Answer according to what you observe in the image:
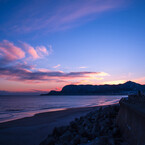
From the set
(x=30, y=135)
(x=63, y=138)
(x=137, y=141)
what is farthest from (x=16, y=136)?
(x=137, y=141)

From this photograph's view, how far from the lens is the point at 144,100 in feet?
20.0

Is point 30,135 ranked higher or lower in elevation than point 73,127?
lower

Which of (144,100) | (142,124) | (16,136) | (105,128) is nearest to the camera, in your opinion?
(142,124)

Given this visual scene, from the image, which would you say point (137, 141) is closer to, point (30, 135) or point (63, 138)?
point (63, 138)

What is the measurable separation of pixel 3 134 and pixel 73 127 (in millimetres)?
4443

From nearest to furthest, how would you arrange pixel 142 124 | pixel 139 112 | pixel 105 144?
pixel 142 124
pixel 139 112
pixel 105 144

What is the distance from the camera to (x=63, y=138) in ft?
16.8

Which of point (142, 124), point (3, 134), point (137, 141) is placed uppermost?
point (142, 124)

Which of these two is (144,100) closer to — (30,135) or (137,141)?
(137,141)

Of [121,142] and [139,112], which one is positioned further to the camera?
[121,142]

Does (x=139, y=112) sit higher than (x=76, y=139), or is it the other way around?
(x=139, y=112)

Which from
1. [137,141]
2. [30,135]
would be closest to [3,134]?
[30,135]

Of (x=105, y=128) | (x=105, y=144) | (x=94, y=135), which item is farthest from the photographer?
(x=105, y=128)

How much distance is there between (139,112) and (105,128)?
2.57 metres
